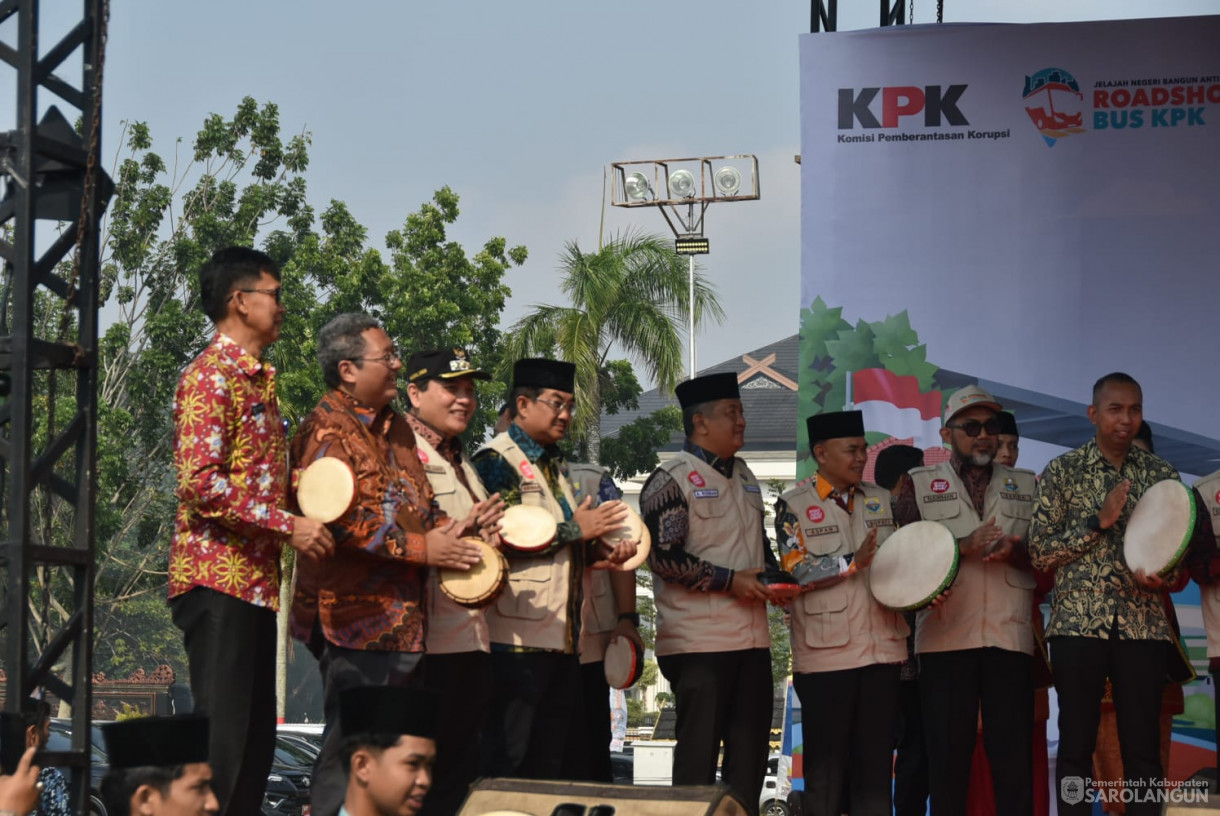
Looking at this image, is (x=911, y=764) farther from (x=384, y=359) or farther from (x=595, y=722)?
(x=384, y=359)

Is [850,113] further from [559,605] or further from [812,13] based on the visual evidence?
[559,605]

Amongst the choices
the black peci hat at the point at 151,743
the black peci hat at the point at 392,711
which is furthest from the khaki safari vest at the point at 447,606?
the black peci hat at the point at 151,743

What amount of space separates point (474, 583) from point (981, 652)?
234 cm

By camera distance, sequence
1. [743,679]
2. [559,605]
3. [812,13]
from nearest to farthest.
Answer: [559,605], [743,679], [812,13]

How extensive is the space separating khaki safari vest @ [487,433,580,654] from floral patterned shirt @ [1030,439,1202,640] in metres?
1.81

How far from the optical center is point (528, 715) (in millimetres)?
5648

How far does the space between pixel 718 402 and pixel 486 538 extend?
1379mm

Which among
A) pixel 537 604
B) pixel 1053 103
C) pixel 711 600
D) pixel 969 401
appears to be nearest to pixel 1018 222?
pixel 1053 103

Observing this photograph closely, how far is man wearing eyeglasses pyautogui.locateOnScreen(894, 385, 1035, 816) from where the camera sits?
628 cm

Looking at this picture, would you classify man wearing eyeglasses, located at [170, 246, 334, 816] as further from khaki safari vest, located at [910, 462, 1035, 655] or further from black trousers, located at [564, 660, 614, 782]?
khaki safari vest, located at [910, 462, 1035, 655]

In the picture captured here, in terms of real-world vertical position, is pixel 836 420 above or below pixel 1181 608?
above

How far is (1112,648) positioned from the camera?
6.04 m

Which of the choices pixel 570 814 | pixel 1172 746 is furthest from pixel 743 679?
pixel 1172 746

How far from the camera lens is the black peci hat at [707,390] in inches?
249
